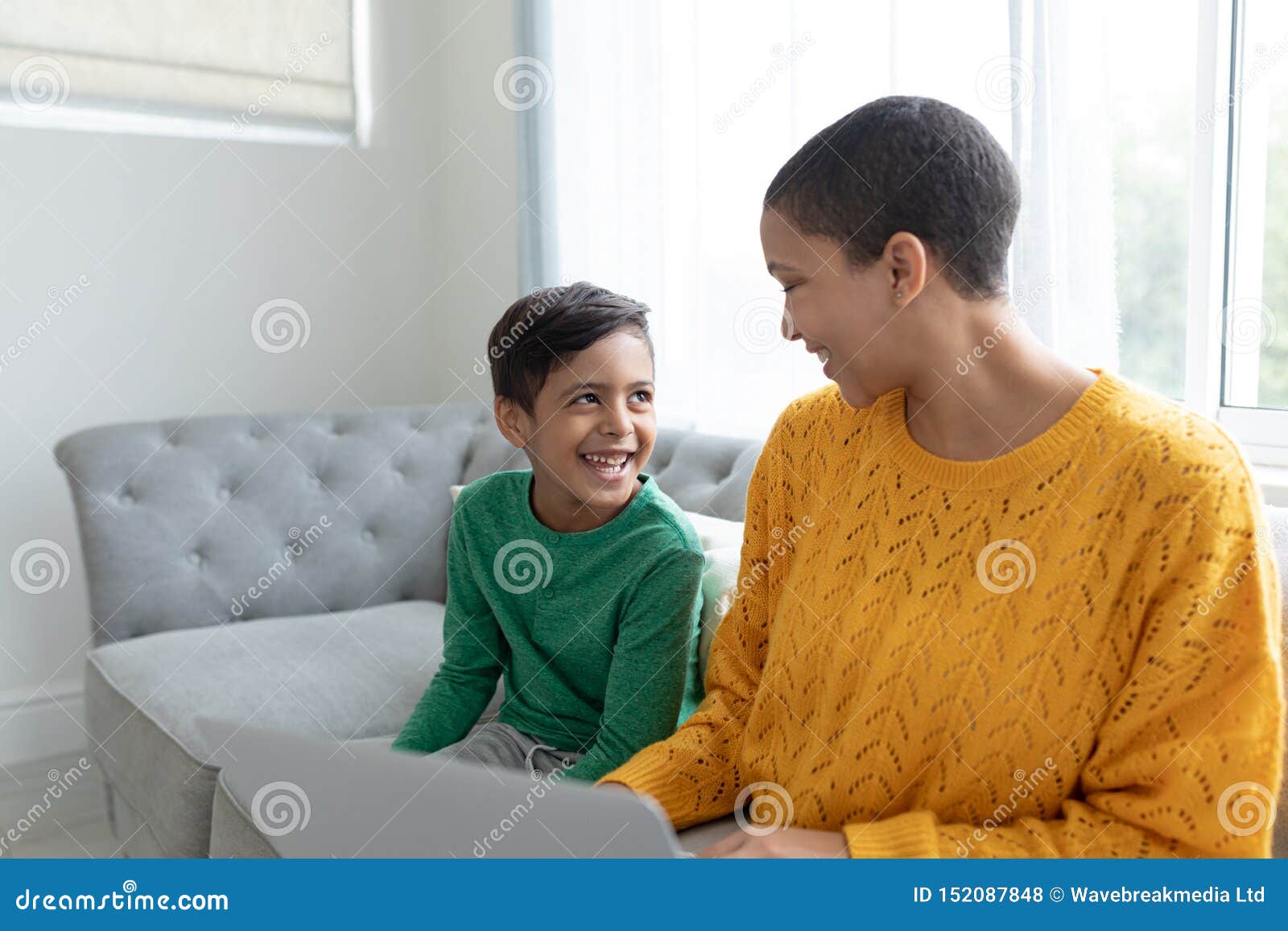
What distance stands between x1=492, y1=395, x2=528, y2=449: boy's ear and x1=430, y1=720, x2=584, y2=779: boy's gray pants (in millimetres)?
397

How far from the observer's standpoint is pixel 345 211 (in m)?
3.30

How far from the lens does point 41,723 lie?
2918mm

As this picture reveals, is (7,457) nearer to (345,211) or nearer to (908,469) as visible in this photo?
(345,211)

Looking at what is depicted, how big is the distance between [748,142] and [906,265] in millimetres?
1441

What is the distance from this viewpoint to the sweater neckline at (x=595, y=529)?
59.1 inches

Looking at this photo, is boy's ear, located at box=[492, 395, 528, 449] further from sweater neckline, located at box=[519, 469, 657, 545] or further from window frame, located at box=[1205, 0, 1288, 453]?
window frame, located at box=[1205, 0, 1288, 453]

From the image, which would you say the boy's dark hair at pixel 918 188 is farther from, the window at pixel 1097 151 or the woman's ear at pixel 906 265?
the window at pixel 1097 151

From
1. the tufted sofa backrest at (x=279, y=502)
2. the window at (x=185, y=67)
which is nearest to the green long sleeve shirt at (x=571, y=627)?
the tufted sofa backrest at (x=279, y=502)

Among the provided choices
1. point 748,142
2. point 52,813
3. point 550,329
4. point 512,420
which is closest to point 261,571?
point 52,813

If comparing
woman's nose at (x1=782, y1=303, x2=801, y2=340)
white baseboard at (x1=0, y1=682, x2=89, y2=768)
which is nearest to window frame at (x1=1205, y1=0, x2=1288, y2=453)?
woman's nose at (x1=782, y1=303, x2=801, y2=340)

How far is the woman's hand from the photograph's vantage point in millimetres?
1036

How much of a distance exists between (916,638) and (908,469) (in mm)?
179

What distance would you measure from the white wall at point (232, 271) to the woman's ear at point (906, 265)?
7.24 feet
